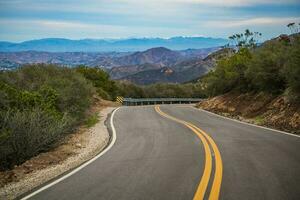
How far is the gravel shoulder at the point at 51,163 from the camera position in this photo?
9288mm

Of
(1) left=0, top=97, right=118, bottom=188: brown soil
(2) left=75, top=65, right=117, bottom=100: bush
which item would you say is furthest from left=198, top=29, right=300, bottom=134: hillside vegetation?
(2) left=75, top=65, right=117, bottom=100: bush

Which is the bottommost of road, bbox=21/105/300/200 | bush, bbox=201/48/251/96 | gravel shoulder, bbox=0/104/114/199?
gravel shoulder, bbox=0/104/114/199

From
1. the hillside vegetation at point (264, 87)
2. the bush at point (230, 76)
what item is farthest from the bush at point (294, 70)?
the bush at point (230, 76)

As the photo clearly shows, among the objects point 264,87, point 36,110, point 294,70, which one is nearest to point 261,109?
point 264,87

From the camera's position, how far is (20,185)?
934 centimetres

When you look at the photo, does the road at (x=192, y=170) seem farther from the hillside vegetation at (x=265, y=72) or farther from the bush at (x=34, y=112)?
the hillside vegetation at (x=265, y=72)

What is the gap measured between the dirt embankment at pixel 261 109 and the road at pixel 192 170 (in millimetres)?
3273

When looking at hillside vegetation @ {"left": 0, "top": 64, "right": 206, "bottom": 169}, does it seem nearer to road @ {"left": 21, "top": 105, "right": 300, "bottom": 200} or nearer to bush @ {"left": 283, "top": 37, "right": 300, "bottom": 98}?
road @ {"left": 21, "top": 105, "right": 300, "bottom": 200}

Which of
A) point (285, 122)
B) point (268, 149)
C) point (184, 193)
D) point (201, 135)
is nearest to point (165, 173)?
point (184, 193)

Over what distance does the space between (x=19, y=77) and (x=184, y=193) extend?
2202cm

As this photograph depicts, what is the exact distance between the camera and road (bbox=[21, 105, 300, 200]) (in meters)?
7.83

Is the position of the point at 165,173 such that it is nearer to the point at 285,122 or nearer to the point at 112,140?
the point at 112,140

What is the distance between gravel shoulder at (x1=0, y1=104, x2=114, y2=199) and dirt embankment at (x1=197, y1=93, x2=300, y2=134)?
26.2 ft

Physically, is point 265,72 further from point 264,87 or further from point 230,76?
point 230,76
